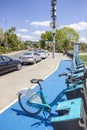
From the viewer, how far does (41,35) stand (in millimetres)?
99875

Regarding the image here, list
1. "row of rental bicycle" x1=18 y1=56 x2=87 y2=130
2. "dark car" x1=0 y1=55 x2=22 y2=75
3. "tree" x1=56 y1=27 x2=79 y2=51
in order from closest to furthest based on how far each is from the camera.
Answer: "row of rental bicycle" x1=18 y1=56 x2=87 y2=130, "dark car" x1=0 y1=55 x2=22 y2=75, "tree" x1=56 y1=27 x2=79 y2=51

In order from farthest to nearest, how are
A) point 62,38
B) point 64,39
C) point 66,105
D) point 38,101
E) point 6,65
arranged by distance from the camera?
point 64,39
point 62,38
point 6,65
point 38,101
point 66,105

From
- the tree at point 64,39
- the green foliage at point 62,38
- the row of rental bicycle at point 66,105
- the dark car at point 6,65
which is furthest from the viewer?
the tree at point 64,39

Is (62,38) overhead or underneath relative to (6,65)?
overhead

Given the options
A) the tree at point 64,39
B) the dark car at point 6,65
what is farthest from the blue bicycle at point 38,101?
the tree at point 64,39

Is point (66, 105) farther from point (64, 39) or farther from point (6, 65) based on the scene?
point (64, 39)

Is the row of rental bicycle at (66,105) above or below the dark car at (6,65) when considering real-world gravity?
above

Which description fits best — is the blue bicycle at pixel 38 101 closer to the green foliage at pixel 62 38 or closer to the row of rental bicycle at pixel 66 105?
the row of rental bicycle at pixel 66 105

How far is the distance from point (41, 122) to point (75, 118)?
2.63 m

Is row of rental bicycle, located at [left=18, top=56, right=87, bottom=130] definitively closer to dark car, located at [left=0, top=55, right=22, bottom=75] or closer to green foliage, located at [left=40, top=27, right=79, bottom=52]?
dark car, located at [left=0, top=55, right=22, bottom=75]

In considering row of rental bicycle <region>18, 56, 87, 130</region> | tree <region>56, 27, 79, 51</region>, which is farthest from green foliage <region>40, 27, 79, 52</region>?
row of rental bicycle <region>18, 56, 87, 130</region>

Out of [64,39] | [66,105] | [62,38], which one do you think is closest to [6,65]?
[66,105]

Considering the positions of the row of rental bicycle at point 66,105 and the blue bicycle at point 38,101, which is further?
the blue bicycle at point 38,101

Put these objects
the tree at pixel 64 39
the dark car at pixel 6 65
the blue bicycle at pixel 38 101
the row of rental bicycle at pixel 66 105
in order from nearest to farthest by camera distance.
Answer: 1. the row of rental bicycle at pixel 66 105
2. the blue bicycle at pixel 38 101
3. the dark car at pixel 6 65
4. the tree at pixel 64 39
